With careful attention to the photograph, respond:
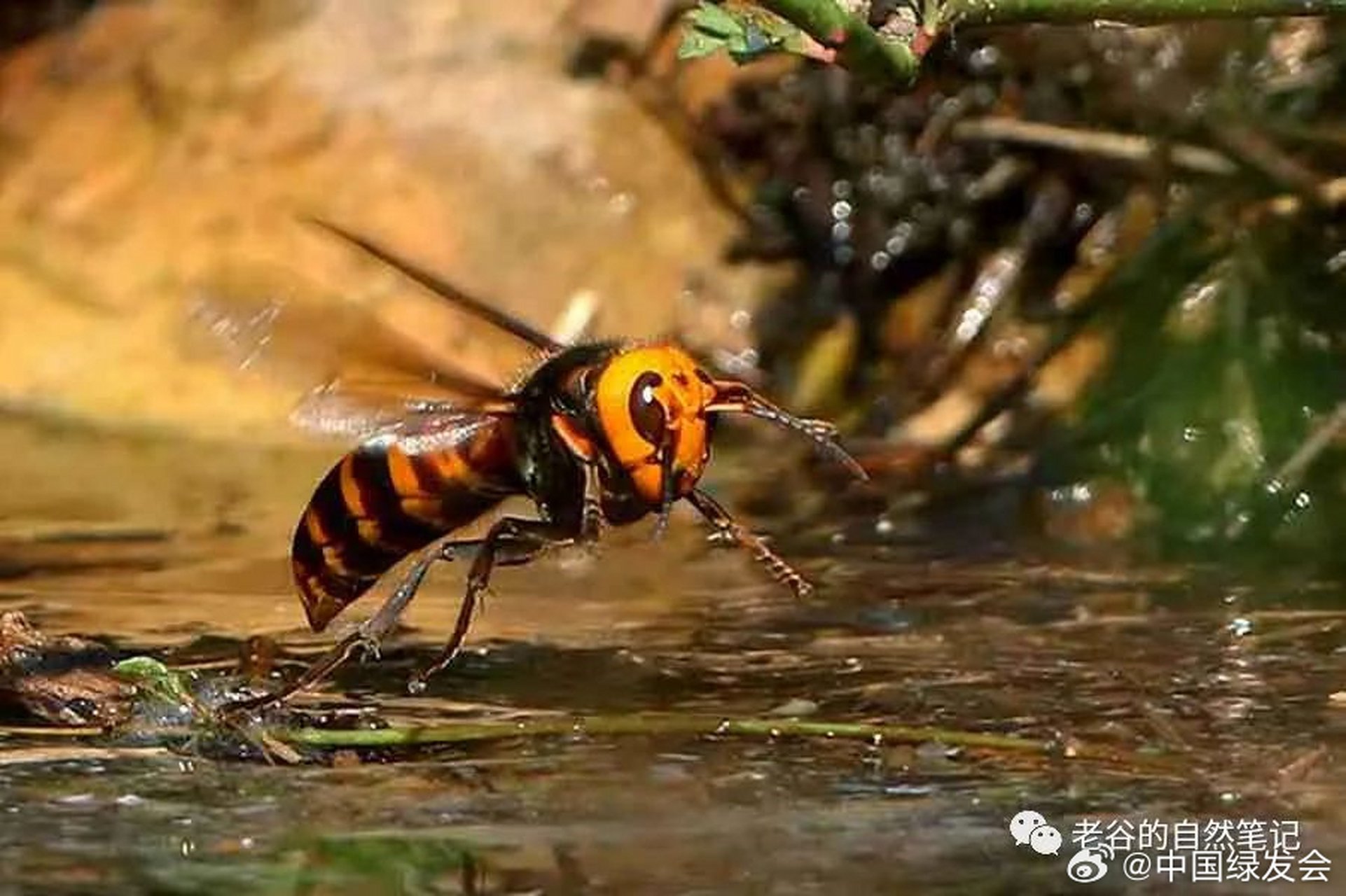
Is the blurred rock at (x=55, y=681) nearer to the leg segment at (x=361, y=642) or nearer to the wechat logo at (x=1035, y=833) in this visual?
the leg segment at (x=361, y=642)

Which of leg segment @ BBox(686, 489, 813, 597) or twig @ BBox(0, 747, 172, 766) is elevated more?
leg segment @ BBox(686, 489, 813, 597)

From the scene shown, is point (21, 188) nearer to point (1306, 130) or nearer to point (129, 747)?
point (1306, 130)

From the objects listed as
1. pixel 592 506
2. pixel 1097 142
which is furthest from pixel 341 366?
pixel 1097 142

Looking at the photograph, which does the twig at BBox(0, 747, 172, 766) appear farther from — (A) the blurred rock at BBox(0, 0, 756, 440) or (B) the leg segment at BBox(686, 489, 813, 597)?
(A) the blurred rock at BBox(0, 0, 756, 440)

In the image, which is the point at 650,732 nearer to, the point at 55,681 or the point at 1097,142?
the point at 55,681

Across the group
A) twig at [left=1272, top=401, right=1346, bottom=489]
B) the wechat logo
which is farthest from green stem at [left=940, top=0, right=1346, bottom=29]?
twig at [left=1272, top=401, right=1346, bottom=489]

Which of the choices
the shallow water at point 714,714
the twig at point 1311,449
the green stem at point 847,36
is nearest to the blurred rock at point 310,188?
the shallow water at point 714,714
